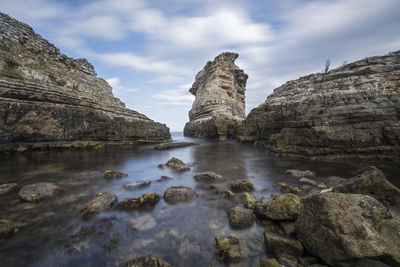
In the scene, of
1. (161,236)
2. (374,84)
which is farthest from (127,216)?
(374,84)

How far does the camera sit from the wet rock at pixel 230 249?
2414mm

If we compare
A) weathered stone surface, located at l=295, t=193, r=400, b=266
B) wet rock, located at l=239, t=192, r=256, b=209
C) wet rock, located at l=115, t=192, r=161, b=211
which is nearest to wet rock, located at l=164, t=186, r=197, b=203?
wet rock, located at l=115, t=192, r=161, b=211

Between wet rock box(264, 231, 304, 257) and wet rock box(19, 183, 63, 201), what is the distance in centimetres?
547

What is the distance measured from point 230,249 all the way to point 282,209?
4.47ft

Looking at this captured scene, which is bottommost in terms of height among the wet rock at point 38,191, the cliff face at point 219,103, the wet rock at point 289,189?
the wet rock at point 289,189

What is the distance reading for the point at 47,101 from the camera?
40.8 ft

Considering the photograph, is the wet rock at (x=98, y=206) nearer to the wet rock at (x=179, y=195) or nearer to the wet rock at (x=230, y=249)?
the wet rock at (x=179, y=195)

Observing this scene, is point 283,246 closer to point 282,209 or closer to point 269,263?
point 269,263

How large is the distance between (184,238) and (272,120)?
696 inches

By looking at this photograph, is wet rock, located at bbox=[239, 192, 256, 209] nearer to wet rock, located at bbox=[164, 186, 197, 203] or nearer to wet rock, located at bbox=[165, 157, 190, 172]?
wet rock, located at bbox=[164, 186, 197, 203]

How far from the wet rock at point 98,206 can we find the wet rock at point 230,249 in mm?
2752

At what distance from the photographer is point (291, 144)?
11516 mm

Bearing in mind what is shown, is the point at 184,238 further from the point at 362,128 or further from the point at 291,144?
the point at 362,128

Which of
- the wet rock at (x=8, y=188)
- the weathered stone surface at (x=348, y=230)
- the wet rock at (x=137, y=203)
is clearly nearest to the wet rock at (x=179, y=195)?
the wet rock at (x=137, y=203)
